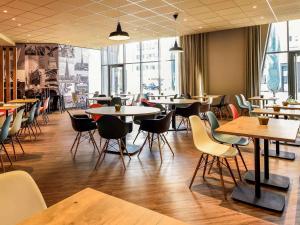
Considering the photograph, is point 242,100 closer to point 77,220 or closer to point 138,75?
point 138,75

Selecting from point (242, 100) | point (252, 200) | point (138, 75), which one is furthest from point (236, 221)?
point (138, 75)

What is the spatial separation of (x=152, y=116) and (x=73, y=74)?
8.50m

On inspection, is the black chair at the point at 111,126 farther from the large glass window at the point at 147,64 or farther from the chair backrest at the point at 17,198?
the large glass window at the point at 147,64

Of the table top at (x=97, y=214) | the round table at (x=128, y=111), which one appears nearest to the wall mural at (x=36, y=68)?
the round table at (x=128, y=111)

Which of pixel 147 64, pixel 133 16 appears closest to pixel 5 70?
pixel 133 16

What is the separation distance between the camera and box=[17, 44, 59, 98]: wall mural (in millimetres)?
11406

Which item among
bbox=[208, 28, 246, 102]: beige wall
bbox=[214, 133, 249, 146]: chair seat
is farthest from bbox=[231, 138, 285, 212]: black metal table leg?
bbox=[208, 28, 246, 102]: beige wall

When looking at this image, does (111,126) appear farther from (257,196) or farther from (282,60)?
(282,60)

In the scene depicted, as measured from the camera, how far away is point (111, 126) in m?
3.72

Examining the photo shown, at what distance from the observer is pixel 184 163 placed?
4.07 m

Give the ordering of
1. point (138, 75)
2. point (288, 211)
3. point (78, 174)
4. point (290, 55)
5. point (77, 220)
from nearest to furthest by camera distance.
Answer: point (77, 220) < point (288, 211) < point (78, 174) < point (290, 55) < point (138, 75)

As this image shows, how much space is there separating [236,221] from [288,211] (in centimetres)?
62

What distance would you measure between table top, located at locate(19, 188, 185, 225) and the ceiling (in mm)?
5881

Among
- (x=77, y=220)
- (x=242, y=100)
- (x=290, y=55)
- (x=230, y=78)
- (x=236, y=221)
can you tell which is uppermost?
(x=290, y=55)
